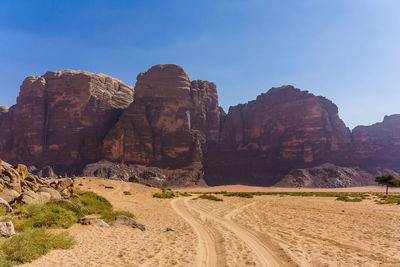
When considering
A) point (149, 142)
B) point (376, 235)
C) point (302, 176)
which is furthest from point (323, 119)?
point (376, 235)

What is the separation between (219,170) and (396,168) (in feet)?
209

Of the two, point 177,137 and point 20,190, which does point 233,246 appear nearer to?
point 20,190

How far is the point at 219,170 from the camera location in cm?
9094

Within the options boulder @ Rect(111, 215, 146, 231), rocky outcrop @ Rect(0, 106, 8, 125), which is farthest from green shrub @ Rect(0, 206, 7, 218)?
rocky outcrop @ Rect(0, 106, 8, 125)

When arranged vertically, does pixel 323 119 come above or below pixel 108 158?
above

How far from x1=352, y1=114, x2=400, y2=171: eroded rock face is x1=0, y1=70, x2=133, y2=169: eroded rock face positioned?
9373 centimetres

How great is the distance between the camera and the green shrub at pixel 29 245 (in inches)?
242

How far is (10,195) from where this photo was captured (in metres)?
12.0

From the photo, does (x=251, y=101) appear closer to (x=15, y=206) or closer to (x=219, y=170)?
(x=219, y=170)

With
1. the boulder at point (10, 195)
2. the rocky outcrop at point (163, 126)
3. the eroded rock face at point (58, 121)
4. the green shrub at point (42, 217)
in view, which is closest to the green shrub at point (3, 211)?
the green shrub at point (42, 217)

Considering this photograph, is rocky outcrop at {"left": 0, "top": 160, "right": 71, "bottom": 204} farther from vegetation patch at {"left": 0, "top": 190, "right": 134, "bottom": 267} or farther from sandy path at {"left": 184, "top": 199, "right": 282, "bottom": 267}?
sandy path at {"left": 184, "top": 199, "right": 282, "bottom": 267}

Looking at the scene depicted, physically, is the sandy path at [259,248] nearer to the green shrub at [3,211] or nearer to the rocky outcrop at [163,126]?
the green shrub at [3,211]

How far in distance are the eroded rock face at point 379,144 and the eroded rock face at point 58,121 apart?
93.7 metres

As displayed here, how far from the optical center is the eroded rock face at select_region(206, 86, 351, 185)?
8962cm
